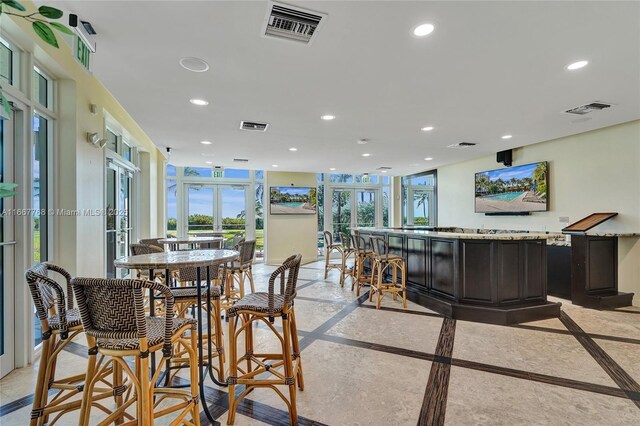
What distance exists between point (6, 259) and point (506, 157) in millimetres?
7268

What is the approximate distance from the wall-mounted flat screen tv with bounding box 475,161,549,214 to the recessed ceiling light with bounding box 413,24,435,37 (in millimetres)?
4586

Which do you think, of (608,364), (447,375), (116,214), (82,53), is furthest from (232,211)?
(608,364)

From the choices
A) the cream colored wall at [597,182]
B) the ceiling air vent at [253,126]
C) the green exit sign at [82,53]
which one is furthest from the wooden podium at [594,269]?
the green exit sign at [82,53]

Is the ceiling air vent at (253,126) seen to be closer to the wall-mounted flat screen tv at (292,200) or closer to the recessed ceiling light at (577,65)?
the recessed ceiling light at (577,65)

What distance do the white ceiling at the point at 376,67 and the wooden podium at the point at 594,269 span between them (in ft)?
5.14

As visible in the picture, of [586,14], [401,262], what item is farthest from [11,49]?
[401,262]

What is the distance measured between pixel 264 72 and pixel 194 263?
6.19 feet

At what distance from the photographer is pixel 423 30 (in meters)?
2.21

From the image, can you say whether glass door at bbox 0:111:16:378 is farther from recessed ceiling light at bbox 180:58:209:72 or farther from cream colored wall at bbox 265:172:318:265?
cream colored wall at bbox 265:172:318:265

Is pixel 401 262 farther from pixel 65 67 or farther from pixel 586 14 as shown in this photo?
pixel 65 67

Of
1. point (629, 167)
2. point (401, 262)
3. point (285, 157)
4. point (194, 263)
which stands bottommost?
point (401, 262)

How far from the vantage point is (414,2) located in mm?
1927

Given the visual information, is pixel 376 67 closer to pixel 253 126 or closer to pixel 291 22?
pixel 291 22

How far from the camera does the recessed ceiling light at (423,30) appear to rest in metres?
2.17
